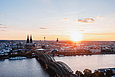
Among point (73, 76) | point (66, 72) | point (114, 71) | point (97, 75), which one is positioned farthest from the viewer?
point (114, 71)

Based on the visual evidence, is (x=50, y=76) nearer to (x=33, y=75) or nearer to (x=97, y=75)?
(x=33, y=75)

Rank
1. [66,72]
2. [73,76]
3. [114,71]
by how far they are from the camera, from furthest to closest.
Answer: [114,71]
[66,72]
[73,76]

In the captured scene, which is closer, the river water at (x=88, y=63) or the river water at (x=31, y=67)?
the river water at (x=31, y=67)

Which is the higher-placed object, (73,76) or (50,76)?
(73,76)

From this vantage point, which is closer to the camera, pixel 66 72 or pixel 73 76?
pixel 73 76

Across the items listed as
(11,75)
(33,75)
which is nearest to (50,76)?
(33,75)

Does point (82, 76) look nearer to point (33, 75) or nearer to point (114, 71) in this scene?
point (114, 71)

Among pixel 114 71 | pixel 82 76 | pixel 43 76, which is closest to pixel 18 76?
pixel 43 76

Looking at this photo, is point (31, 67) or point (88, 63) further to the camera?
point (88, 63)

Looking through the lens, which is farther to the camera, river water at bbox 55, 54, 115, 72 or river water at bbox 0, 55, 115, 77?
river water at bbox 55, 54, 115, 72
